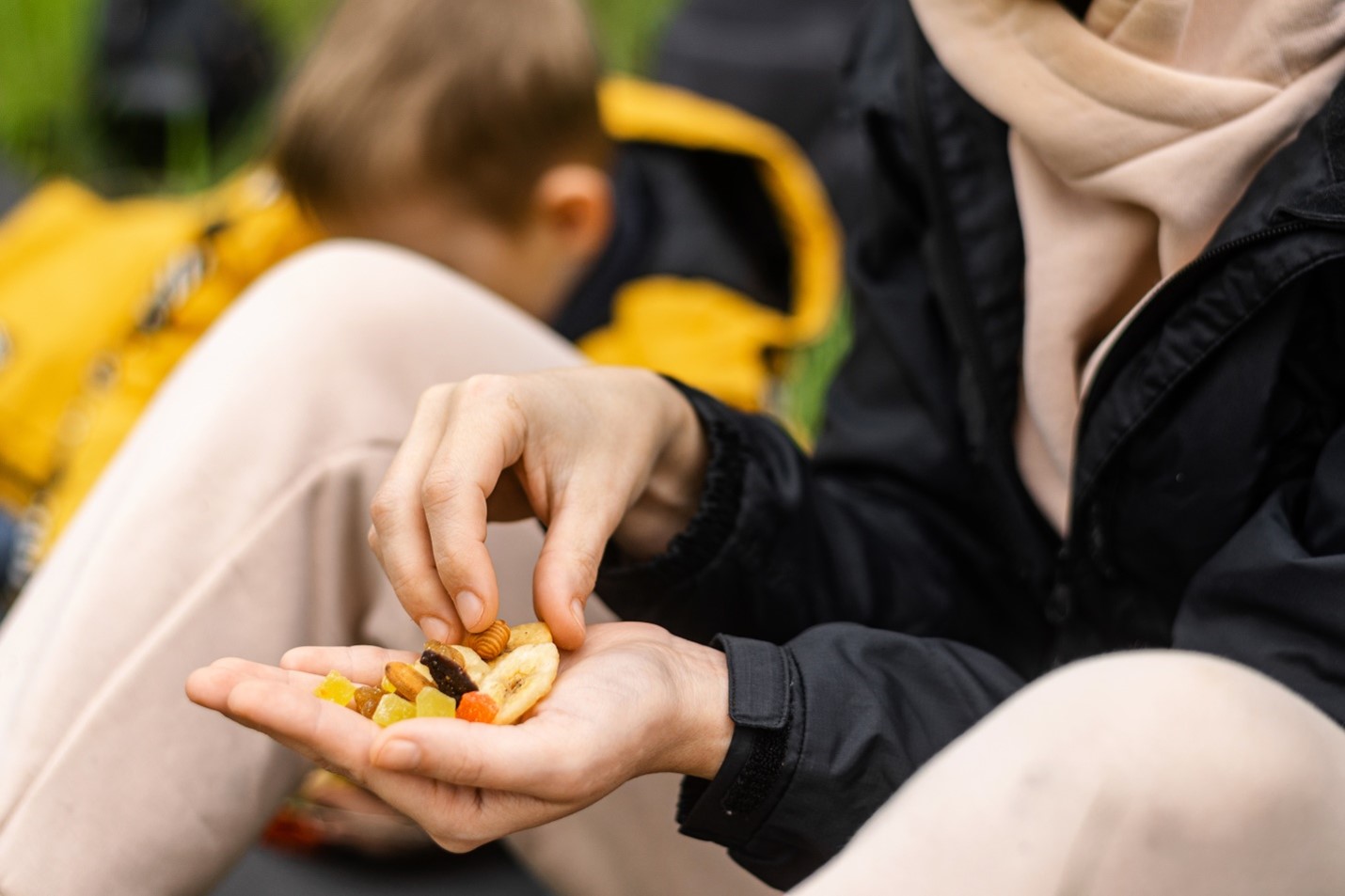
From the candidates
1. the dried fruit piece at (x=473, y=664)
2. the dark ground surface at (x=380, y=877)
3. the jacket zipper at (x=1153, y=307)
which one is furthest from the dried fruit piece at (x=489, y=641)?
the dark ground surface at (x=380, y=877)

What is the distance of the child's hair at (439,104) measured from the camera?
1.63 metres

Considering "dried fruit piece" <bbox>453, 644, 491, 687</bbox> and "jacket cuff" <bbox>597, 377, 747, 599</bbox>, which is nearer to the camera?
"dried fruit piece" <bbox>453, 644, 491, 687</bbox>

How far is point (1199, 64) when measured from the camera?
828 mm

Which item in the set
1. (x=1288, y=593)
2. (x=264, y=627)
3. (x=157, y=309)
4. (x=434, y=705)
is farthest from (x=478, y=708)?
(x=157, y=309)

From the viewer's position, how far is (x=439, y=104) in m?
1.65

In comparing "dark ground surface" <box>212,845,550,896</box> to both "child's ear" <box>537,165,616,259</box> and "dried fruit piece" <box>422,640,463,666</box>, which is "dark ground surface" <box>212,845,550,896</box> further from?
"child's ear" <box>537,165,616,259</box>

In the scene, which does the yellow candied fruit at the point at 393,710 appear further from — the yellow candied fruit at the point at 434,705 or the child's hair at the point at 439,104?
the child's hair at the point at 439,104

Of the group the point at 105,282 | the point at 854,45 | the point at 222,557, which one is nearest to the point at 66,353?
the point at 105,282

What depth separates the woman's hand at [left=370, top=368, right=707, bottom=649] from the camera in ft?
2.25

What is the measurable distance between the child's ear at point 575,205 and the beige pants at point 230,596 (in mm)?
694

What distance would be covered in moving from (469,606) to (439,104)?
1.11 meters

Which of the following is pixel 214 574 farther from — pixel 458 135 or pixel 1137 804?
A: pixel 458 135

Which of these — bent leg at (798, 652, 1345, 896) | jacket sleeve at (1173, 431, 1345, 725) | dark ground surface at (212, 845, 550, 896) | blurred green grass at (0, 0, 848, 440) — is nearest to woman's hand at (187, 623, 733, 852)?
bent leg at (798, 652, 1345, 896)

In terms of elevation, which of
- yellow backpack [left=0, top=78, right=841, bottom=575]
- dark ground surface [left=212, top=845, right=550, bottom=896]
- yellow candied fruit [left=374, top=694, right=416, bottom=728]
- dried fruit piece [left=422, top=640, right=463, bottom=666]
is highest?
dried fruit piece [left=422, top=640, right=463, bottom=666]
